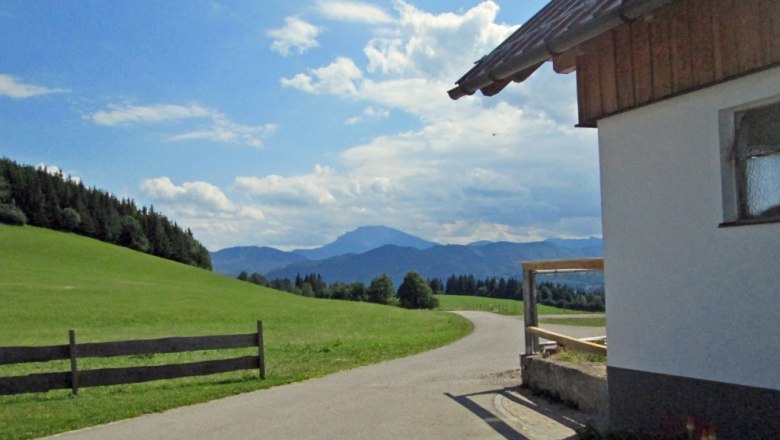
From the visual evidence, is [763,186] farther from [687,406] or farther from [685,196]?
[687,406]

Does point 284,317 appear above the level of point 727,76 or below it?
below

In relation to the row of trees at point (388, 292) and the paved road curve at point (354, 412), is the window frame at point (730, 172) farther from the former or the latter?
the row of trees at point (388, 292)

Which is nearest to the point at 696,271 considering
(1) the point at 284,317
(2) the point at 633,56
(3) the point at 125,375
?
(2) the point at 633,56

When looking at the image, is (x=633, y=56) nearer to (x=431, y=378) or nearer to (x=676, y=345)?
(x=676, y=345)

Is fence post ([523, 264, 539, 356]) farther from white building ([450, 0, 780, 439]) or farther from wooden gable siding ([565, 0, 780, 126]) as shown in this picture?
wooden gable siding ([565, 0, 780, 126])

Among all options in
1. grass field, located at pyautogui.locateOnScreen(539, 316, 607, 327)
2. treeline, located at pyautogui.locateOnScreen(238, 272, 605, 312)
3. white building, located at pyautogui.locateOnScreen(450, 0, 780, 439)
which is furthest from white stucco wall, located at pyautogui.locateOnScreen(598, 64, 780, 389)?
treeline, located at pyautogui.locateOnScreen(238, 272, 605, 312)

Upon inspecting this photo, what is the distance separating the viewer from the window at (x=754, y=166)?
5.04 m

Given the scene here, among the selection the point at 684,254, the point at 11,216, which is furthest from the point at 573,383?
the point at 11,216

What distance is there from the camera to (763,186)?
5.13 meters

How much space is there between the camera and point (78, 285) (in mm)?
58625

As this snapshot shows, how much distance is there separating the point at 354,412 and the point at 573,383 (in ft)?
9.96

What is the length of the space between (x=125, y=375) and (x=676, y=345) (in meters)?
11.2

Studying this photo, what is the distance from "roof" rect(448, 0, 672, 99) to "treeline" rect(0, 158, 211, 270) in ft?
324

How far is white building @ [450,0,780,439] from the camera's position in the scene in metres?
4.99
